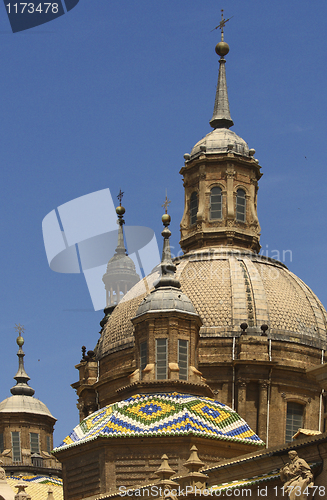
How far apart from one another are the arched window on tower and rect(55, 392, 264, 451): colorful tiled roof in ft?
28.1

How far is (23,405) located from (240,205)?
24.8 m

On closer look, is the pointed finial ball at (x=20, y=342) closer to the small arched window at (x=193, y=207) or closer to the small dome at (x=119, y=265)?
the small dome at (x=119, y=265)

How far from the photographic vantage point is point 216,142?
227 feet

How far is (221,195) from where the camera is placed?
67.6 meters

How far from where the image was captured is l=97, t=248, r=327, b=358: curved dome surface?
61.7 m

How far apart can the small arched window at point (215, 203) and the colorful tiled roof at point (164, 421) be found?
17800 mm

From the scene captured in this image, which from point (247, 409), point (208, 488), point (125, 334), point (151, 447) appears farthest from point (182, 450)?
point (125, 334)

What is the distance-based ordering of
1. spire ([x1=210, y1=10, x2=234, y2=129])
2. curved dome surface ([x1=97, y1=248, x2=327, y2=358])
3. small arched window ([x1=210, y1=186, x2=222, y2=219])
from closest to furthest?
curved dome surface ([x1=97, y1=248, x2=327, y2=358])
small arched window ([x1=210, y1=186, x2=222, y2=219])
spire ([x1=210, y1=10, x2=234, y2=129])

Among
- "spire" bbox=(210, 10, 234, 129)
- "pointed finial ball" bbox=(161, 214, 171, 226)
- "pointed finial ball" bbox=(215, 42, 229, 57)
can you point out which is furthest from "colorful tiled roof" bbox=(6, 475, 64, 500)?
"pointed finial ball" bbox=(215, 42, 229, 57)

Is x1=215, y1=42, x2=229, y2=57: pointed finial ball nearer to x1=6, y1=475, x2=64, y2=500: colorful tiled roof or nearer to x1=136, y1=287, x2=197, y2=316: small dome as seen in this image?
x1=136, y1=287, x2=197, y2=316: small dome

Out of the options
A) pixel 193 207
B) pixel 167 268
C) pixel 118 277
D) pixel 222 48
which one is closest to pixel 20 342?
pixel 118 277

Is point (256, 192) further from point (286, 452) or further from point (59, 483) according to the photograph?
point (286, 452)

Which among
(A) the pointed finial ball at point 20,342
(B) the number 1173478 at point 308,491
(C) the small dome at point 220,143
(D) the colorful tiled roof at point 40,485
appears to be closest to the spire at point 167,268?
(C) the small dome at point 220,143

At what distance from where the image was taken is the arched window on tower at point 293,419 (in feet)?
196
